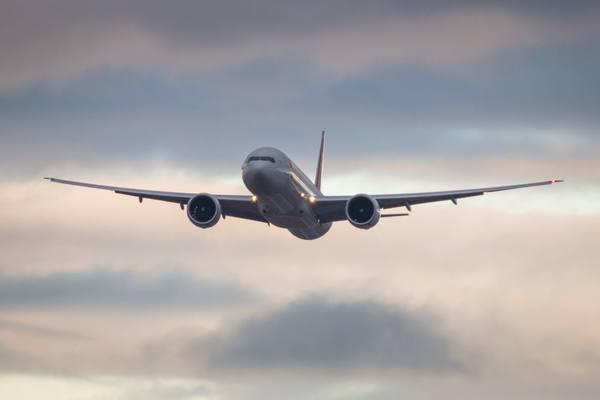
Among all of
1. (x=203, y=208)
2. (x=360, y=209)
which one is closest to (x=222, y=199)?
(x=203, y=208)

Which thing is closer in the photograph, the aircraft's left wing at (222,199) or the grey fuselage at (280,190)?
the grey fuselage at (280,190)

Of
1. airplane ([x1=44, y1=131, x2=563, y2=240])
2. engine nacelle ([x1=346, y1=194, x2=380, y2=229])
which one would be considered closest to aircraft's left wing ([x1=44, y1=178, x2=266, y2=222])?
airplane ([x1=44, y1=131, x2=563, y2=240])

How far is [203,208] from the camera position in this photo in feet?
275

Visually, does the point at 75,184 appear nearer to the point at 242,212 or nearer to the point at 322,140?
the point at 242,212

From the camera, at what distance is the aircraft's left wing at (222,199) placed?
85438 mm

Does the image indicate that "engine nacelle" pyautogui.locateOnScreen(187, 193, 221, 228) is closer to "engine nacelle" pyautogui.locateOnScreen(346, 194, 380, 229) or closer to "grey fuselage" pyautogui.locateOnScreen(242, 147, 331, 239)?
"grey fuselage" pyautogui.locateOnScreen(242, 147, 331, 239)

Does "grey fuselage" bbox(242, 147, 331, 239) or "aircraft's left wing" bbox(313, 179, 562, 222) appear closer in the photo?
"grey fuselage" bbox(242, 147, 331, 239)

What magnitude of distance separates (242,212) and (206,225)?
4791 millimetres

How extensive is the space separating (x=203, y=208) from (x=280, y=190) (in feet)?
19.5

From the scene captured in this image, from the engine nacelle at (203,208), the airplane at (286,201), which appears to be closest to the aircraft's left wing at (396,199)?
the airplane at (286,201)

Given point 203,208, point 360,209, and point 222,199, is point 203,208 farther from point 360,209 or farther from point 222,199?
point 360,209

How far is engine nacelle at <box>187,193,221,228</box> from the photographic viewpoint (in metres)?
83.8

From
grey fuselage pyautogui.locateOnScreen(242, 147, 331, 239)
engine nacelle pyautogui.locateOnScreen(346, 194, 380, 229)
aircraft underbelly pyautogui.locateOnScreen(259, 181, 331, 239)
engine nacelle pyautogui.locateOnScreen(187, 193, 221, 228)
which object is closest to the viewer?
grey fuselage pyautogui.locateOnScreen(242, 147, 331, 239)

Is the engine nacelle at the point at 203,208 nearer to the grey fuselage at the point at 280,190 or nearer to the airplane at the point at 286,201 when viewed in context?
the airplane at the point at 286,201
